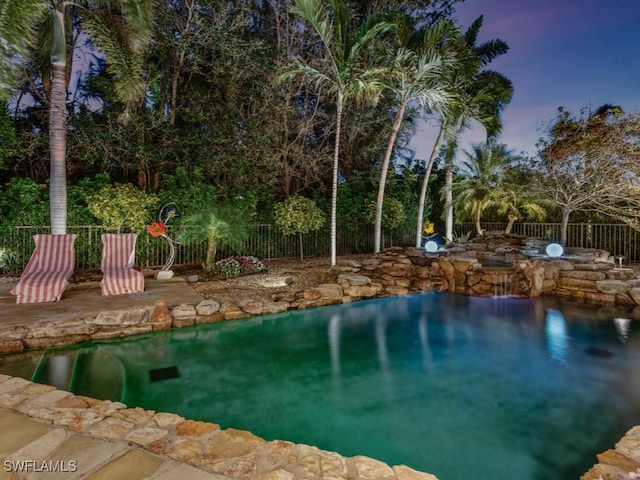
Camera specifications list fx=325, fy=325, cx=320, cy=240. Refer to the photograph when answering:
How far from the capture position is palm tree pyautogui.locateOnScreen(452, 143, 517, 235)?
533 inches

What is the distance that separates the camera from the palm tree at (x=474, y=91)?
10.4m

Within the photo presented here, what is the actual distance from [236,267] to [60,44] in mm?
5767

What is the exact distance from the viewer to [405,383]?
391 cm

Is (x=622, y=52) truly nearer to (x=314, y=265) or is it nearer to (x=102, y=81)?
(x=314, y=265)

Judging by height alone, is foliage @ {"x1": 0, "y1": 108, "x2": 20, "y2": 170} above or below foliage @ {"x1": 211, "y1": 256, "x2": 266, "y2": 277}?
above

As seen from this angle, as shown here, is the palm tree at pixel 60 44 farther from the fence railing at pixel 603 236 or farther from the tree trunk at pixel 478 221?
the fence railing at pixel 603 236

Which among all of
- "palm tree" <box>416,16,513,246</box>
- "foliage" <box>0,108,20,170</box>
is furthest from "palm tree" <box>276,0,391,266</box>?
"foliage" <box>0,108,20,170</box>

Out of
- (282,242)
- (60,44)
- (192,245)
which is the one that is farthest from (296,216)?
(60,44)

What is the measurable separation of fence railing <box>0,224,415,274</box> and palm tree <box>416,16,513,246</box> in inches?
92.8

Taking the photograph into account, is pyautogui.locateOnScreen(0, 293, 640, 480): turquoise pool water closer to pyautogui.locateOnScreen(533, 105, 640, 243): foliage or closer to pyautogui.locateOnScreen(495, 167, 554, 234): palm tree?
pyautogui.locateOnScreen(533, 105, 640, 243): foliage

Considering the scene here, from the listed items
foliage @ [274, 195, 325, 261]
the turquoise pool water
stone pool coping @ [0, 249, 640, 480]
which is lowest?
the turquoise pool water

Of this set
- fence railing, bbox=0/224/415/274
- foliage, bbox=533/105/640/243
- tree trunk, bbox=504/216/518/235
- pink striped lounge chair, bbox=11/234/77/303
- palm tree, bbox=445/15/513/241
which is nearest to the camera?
pink striped lounge chair, bbox=11/234/77/303

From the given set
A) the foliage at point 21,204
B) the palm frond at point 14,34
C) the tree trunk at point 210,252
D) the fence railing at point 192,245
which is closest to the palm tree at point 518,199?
the fence railing at point 192,245

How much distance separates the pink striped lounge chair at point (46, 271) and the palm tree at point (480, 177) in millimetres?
13212
